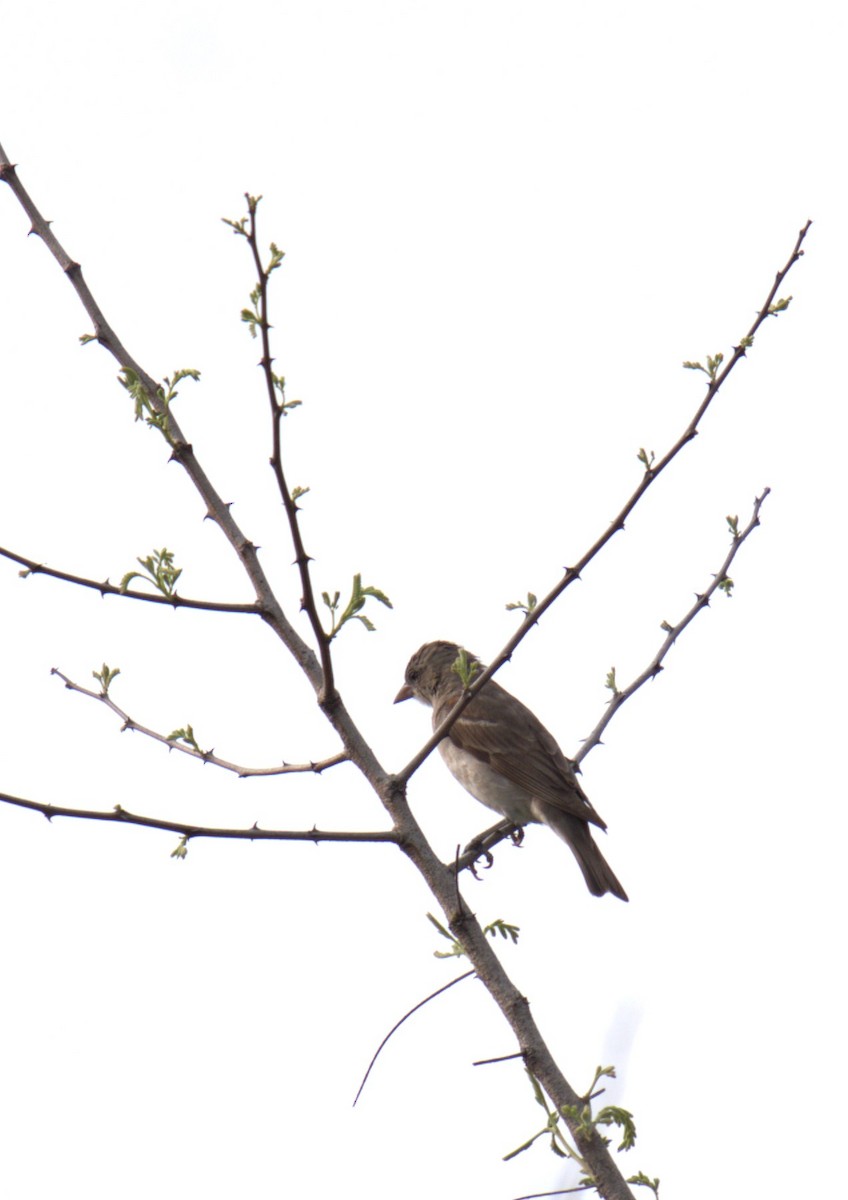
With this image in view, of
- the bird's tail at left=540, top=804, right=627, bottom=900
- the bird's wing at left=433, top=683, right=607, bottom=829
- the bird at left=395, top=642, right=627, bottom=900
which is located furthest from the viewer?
the bird's wing at left=433, top=683, right=607, bottom=829

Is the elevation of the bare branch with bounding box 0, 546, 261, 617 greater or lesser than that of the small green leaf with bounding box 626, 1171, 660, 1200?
greater

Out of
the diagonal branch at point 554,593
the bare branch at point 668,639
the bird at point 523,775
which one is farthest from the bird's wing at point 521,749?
the diagonal branch at point 554,593

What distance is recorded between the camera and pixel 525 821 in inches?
291

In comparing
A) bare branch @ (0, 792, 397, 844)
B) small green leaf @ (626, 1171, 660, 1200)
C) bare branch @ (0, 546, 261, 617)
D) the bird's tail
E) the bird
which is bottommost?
small green leaf @ (626, 1171, 660, 1200)

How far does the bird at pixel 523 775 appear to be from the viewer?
7047mm

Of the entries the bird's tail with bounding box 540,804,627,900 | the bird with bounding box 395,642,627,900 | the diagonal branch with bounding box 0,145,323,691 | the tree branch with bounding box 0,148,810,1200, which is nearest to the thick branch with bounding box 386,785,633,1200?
the tree branch with bounding box 0,148,810,1200

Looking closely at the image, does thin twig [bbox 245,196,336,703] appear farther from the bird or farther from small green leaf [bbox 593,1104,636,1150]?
the bird

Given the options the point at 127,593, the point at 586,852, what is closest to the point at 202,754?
the point at 127,593

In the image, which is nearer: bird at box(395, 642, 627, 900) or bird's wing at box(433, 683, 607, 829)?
bird at box(395, 642, 627, 900)

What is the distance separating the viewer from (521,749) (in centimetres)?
745

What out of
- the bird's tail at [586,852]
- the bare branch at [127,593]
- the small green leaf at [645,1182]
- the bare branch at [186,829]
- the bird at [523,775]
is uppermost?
the bird at [523,775]

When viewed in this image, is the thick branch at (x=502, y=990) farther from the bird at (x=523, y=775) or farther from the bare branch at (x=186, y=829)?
the bird at (x=523, y=775)

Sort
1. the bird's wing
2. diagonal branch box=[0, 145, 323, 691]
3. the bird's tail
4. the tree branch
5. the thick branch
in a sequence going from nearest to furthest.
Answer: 1. the thick branch
2. the tree branch
3. diagonal branch box=[0, 145, 323, 691]
4. the bird's tail
5. the bird's wing

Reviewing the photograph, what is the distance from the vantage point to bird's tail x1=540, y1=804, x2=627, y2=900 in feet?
22.1
